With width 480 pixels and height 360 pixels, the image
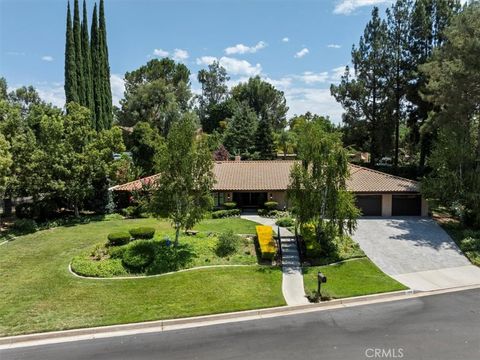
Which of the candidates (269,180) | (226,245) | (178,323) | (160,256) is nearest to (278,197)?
(269,180)

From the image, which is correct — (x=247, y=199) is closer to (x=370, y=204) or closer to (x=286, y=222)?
(x=286, y=222)

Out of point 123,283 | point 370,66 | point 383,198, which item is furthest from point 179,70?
point 123,283

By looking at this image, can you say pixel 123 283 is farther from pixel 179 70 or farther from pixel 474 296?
pixel 179 70

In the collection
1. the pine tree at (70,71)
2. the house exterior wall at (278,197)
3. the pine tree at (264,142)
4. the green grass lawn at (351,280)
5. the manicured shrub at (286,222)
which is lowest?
the green grass lawn at (351,280)

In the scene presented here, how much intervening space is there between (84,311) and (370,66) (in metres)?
40.3

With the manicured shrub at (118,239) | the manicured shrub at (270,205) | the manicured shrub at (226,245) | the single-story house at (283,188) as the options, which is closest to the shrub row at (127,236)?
the manicured shrub at (118,239)

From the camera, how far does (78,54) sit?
42.9 m

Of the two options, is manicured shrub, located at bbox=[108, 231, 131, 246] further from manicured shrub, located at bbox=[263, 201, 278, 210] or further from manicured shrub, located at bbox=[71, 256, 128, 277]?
manicured shrub, located at bbox=[263, 201, 278, 210]

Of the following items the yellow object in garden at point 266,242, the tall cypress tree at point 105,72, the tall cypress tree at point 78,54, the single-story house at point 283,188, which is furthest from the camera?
the tall cypress tree at point 105,72

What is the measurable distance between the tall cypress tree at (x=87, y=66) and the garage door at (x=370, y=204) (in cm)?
3012

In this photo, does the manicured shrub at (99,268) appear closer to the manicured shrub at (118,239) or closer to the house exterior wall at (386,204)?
the manicured shrub at (118,239)

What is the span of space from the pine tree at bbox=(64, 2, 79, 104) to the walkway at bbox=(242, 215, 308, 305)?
27999 millimetres

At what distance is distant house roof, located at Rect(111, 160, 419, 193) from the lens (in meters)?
31.3

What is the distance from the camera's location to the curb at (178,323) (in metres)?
13.0
